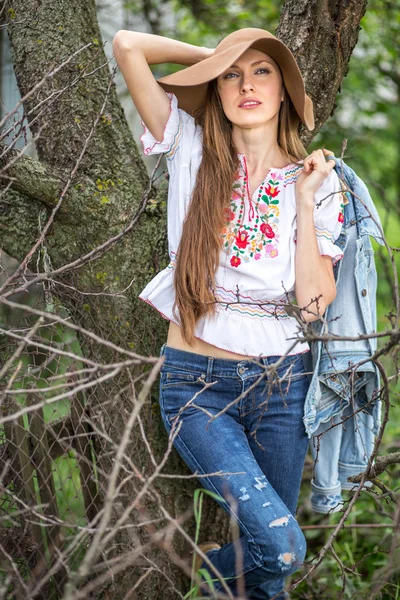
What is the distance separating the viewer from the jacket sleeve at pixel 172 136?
2584 millimetres

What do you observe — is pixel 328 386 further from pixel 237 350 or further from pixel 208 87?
pixel 208 87

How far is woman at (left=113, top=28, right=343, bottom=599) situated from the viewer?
2463 millimetres

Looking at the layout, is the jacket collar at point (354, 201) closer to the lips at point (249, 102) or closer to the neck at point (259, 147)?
the neck at point (259, 147)

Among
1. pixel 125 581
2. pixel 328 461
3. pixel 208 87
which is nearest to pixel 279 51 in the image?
pixel 208 87

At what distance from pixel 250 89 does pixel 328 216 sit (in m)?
0.56

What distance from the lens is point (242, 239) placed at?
8.34 ft

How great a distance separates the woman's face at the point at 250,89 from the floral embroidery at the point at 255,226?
0.22m

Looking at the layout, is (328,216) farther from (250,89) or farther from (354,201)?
(250,89)

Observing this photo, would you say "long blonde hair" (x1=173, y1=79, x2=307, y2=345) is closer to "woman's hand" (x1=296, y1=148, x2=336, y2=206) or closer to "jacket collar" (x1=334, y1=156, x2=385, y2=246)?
"woman's hand" (x1=296, y1=148, x2=336, y2=206)

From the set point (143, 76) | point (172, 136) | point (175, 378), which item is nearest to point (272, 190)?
point (172, 136)

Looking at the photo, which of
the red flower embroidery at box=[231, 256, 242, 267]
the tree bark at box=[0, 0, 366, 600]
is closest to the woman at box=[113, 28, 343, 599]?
the red flower embroidery at box=[231, 256, 242, 267]

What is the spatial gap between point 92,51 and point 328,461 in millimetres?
2003

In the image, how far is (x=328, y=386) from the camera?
2.65 meters

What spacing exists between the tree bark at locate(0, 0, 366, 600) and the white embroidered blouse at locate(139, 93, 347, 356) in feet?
0.85
